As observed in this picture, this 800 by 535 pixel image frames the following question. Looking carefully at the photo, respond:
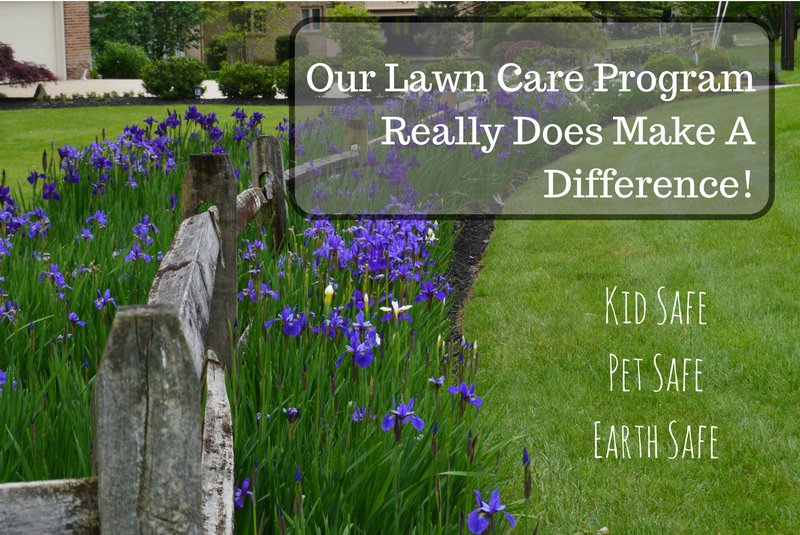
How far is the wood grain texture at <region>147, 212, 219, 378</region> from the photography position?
124cm

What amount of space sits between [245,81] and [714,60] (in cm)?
1267

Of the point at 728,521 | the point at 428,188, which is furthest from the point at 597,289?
the point at 728,521

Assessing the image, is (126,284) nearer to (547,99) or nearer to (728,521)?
(728,521)

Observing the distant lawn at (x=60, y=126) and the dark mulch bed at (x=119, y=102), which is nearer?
the distant lawn at (x=60, y=126)

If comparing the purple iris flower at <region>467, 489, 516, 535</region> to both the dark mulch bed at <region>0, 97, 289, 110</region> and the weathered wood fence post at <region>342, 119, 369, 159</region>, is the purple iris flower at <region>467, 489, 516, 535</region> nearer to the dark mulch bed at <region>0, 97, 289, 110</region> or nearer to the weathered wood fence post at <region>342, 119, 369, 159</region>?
the weathered wood fence post at <region>342, 119, 369, 159</region>

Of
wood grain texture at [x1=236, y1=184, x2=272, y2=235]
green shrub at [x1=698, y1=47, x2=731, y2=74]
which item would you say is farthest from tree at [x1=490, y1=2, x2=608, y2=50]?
wood grain texture at [x1=236, y1=184, x2=272, y2=235]

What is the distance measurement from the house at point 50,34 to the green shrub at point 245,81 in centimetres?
816

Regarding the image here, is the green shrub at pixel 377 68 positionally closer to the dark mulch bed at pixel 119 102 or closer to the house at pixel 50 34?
the dark mulch bed at pixel 119 102

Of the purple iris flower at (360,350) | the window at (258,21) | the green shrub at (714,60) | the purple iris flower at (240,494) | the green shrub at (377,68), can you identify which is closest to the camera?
the purple iris flower at (240,494)

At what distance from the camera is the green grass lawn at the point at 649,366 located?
2.79 meters

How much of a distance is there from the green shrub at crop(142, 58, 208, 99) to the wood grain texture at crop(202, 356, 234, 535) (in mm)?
16576

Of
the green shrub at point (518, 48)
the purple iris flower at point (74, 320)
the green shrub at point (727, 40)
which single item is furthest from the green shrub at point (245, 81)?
the green shrub at point (727, 40)

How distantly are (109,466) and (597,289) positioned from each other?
4501 millimetres

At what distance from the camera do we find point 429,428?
2162 mm
